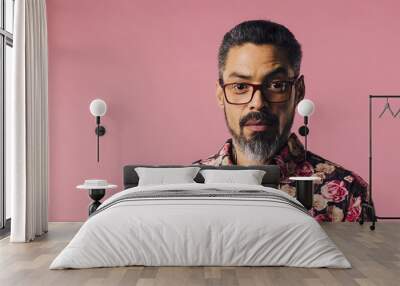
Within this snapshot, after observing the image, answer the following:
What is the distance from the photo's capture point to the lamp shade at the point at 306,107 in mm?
6758

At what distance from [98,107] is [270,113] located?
7.06 ft

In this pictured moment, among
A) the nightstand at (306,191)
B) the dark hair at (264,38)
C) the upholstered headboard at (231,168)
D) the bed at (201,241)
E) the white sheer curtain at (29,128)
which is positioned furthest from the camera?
the dark hair at (264,38)

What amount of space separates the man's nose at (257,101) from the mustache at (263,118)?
76mm

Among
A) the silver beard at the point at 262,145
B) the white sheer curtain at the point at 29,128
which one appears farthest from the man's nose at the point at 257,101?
the white sheer curtain at the point at 29,128

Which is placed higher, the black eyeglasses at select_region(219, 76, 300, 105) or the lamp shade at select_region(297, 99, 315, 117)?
the black eyeglasses at select_region(219, 76, 300, 105)

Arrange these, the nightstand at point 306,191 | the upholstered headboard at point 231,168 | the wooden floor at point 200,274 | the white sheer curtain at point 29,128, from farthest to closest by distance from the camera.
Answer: the upholstered headboard at point 231,168 < the nightstand at point 306,191 < the white sheer curtain at point 29,128 < the wooden floor at point 200,274

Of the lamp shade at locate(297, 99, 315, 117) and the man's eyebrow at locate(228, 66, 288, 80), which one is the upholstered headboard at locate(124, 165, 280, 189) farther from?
the man's eyebrow at locate(228, 66, 288, 80)

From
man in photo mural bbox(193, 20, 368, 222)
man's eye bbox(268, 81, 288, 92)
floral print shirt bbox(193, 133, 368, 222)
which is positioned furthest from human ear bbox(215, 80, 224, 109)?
man's eye bbox(268, 81, 288, 92)

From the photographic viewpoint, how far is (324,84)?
7.05m

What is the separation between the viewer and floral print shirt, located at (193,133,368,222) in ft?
22.9

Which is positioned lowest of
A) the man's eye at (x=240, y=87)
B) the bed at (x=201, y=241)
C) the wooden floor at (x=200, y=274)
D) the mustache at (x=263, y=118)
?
the wooden floor at (x=200, y=274)

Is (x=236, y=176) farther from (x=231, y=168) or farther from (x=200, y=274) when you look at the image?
(x=200, y=274)

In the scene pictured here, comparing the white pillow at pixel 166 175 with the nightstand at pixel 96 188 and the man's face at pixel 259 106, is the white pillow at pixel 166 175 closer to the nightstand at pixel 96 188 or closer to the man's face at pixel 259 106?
the nightstand at pixel 96 188

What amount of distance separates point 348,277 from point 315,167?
3.12 meters
